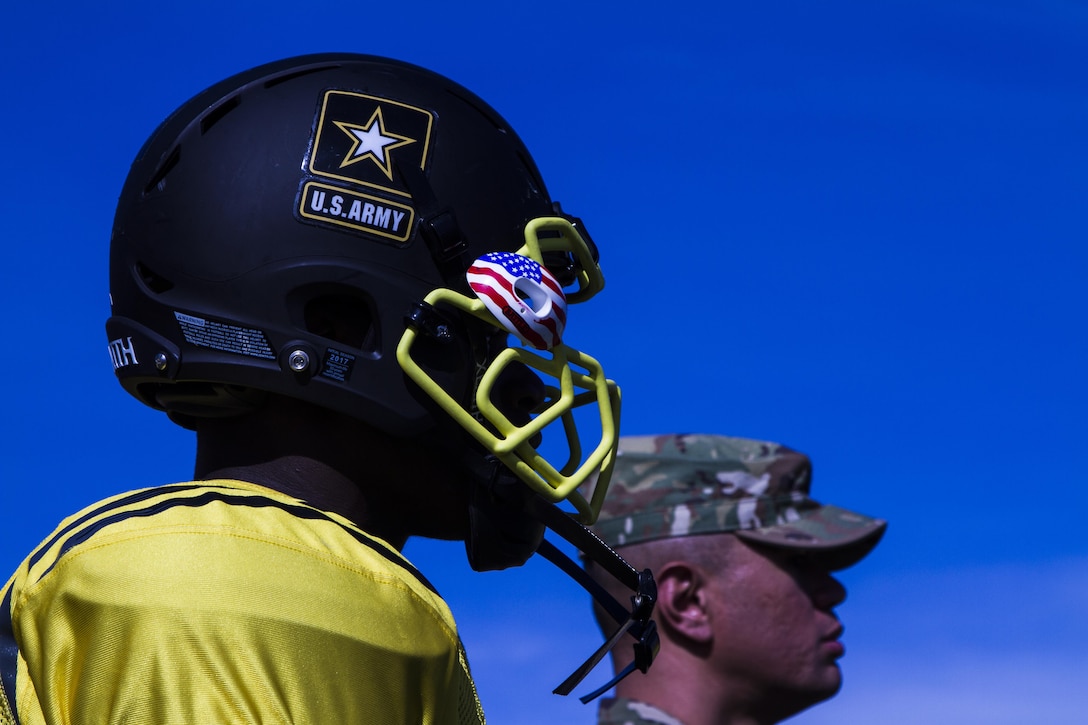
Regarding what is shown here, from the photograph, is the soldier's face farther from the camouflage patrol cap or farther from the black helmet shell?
the black helmet shell

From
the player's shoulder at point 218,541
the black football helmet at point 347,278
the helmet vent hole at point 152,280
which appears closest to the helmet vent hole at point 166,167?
the black football helmet at point 347,278

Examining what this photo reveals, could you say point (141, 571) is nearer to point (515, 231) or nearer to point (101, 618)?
point (101, 618)

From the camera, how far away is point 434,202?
111 inches

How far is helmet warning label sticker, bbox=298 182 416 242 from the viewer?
2.76 m

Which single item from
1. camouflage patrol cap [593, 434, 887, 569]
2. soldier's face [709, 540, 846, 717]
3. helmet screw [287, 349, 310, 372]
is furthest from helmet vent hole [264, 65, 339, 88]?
soldier's face [709, 540, 846, 717]

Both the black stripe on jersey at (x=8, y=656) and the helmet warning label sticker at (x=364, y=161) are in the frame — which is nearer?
the black stripe on jersey at (x=8, y=656)

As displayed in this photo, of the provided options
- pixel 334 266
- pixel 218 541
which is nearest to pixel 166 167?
pixel 334 266

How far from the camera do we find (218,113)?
2900 mm

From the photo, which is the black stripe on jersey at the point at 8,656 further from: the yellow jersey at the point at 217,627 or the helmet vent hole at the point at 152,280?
the helmet vent hole at the point at 152,280

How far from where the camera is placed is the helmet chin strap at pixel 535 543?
2.80 meters

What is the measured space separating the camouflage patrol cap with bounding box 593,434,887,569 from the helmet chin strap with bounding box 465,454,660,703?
2.06 meters

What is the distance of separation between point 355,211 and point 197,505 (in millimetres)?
626

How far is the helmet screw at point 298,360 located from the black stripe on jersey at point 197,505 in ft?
0.83

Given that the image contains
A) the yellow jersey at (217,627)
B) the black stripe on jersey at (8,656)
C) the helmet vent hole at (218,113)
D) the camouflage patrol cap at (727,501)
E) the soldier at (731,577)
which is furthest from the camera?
the camouflage patrol cap at (727,501)
